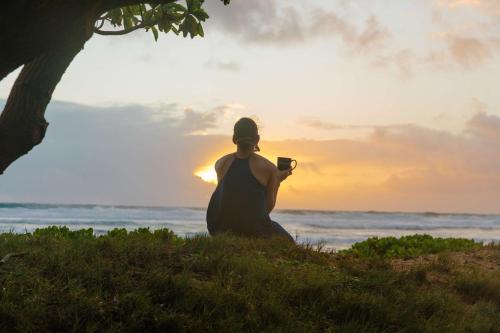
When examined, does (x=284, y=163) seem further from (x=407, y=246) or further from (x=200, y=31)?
(x=407, y=246)

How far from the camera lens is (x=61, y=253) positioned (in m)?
6.65

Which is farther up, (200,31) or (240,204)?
(200,31)

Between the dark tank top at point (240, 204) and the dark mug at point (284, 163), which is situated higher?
the dark mug at point (284, 163)

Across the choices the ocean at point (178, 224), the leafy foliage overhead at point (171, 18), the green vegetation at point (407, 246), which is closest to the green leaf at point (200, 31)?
the leafy foliage overhead at point (171, 18)

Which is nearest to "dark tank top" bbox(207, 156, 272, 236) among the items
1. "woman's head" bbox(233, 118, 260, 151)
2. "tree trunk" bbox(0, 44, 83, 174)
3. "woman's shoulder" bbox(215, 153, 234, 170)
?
"woman's shoulder" bbox(215, 153, 234, 170)

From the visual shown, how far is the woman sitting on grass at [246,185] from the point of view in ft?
28.6

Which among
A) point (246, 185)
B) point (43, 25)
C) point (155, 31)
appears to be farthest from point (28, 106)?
point (246, 185)

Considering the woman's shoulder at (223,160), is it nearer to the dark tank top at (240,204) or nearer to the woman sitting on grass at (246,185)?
the woman sitting on grass at (246,185)

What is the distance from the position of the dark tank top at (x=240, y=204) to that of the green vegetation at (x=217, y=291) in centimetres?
65

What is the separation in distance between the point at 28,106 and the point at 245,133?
315 cm

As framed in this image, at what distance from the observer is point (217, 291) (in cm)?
593

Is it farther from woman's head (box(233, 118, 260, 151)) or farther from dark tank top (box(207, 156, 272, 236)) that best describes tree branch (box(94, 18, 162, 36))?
dark tank top (box(207, 156, 272, 236))

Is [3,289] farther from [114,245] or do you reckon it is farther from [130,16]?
[130,16]

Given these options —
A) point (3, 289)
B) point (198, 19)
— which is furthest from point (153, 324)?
point (198, 19)
